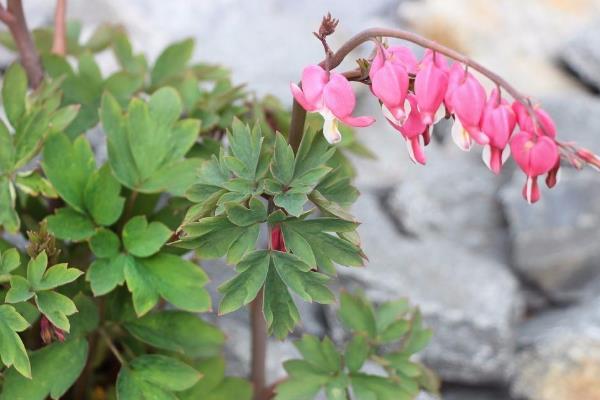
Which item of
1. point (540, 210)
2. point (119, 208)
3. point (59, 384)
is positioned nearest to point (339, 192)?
point (119, 208)

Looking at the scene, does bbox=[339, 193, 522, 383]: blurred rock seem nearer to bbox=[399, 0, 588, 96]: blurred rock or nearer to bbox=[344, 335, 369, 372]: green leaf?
bbox=[344, 335, 369, 372]: green leaf

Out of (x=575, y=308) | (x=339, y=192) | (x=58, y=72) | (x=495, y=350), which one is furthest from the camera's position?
(x=575, y=308)

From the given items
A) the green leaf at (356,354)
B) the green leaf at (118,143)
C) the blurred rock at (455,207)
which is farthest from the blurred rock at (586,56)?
the green leaf at (118,143)

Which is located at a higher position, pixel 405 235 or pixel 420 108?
pixel 420 108

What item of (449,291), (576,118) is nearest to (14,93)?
(449,291)

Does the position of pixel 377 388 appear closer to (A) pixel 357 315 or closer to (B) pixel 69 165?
(A) pixel 357 315

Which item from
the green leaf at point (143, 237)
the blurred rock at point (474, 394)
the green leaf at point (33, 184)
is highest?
the green leaf at point (33, 184)

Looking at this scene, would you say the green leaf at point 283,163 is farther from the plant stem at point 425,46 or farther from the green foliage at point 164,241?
the plant stem at point 425,46

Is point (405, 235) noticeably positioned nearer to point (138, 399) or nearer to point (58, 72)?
point (58, 72)
